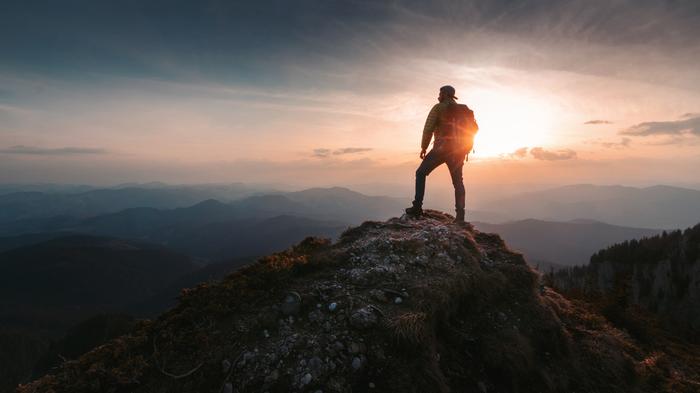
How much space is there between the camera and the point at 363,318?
584cm

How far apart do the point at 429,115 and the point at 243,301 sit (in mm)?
8749

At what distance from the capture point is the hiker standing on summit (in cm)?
1152

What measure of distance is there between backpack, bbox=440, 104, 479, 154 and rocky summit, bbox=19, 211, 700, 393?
3.96 meters

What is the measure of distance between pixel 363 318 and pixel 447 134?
7.96 meters

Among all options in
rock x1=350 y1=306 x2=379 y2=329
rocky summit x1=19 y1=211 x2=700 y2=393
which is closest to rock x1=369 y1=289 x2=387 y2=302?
rocky summit x1=19 y1=211 x2=700 y2=393

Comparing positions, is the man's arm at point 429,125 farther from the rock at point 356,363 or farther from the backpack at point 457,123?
the rock at point 356,363

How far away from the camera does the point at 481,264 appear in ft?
30.0

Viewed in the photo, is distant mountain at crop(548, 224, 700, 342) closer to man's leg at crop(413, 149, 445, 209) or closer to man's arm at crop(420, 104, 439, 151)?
man's leg at crop(413, 149, 445, 209)

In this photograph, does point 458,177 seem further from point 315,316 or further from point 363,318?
point 315,316

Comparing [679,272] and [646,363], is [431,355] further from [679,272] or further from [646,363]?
[679,272]

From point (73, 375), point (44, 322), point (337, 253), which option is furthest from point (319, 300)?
point (44, 322)

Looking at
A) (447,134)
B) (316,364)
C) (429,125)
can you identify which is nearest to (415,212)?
(447,134)

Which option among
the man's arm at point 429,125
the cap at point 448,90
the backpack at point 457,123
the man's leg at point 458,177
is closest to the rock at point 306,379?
the man's arm at point 429,125

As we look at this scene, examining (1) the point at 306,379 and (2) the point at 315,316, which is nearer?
(1) the point at 306,379
